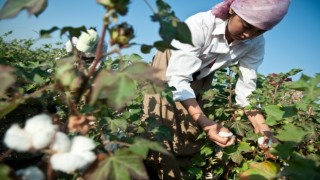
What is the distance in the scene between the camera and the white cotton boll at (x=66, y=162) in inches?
30.0

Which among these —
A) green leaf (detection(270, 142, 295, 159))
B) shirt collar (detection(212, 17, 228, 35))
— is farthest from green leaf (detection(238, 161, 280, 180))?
shirt collar (detection(212, 17, 228, 35))

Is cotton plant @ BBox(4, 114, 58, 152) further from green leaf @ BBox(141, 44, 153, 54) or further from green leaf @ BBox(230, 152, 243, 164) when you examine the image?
green leaf @ BBox(230, 152, 243, 164)

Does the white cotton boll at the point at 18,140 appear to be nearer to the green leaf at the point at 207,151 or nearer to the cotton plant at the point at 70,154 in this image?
the cotton plant at the point at 70,154

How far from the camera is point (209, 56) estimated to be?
2.34 m

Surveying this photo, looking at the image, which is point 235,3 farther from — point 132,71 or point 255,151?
point 132,71

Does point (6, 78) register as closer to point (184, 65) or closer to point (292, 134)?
point (292, 134)

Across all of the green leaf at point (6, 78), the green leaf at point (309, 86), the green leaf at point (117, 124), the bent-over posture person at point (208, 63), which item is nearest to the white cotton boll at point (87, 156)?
the green leaf at point (6, 78)

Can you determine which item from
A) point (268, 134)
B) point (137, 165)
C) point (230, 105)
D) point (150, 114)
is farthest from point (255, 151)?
point (137, 165)

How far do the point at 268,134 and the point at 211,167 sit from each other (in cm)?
50

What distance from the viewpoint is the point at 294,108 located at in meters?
1.59

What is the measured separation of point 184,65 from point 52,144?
1340 mm

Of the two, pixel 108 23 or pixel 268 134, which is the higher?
pixel 108 23

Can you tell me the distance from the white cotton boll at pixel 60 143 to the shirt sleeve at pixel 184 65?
125 centimetres

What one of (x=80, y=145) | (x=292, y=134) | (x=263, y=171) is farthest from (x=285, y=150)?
(x=80, y=145)
